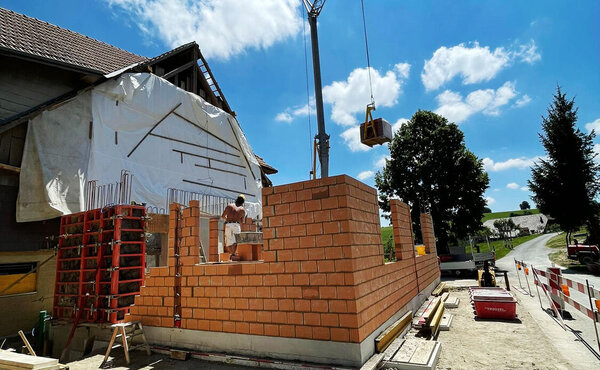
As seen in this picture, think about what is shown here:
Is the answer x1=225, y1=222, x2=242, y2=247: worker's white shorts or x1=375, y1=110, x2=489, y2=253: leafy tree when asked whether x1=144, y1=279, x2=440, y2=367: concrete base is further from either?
x1=375, y1=110, x2=489, y2=253: leafy tree

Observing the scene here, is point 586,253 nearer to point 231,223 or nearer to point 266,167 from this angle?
point 266,167

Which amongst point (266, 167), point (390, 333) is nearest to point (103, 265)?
point (390, 333)

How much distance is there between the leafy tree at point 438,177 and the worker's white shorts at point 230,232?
19.0 m

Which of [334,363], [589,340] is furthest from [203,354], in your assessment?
[589,340]

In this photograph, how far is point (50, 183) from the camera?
788 cm

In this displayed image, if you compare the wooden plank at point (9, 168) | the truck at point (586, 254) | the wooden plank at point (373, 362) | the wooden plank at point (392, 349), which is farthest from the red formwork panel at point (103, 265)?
the truck at point (586, 254)

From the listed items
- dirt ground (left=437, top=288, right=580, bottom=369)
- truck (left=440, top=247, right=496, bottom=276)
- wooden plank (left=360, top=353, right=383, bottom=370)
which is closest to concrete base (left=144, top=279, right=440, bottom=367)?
wooden plank (left=360, top=353, right=383, bottom=370)

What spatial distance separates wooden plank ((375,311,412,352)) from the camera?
4055 mm

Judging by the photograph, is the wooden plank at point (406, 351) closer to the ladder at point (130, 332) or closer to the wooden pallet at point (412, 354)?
the wooden pallet at point (412, 354)

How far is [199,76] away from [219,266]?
1206 centimetres

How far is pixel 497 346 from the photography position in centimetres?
476

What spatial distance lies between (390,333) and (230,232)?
10.8 ft

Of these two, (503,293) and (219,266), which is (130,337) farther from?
(503,293)

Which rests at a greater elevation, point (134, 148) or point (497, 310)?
point (134, 148)
